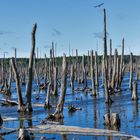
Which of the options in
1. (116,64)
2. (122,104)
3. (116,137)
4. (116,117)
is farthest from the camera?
(116,64)

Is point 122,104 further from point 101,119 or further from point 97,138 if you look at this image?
point 97,138

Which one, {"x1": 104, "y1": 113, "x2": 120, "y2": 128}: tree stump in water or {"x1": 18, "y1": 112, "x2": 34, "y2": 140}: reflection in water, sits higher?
{"x1": 104, "y1": 113, "x2": 120, "y2": 128}: tree stump in water

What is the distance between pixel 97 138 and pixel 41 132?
296cm

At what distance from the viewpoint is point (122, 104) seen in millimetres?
34969

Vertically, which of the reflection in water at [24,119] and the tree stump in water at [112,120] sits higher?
the tree stump in water at [112,120]

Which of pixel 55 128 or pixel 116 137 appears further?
pixel 55 128

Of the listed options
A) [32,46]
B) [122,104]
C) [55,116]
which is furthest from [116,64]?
[55,116]

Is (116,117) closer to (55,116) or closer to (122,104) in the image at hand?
(55,116)

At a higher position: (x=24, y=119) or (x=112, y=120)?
(x=112, y=120)

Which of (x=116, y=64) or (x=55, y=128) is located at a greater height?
(x=116, y=64)

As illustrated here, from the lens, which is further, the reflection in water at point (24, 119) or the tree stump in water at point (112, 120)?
the reflection in water at point (24, 119)

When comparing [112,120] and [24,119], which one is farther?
[24,119]

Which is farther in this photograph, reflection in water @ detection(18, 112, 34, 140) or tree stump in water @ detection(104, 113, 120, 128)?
reflection in water @ detection(18, 112, 34, 140)

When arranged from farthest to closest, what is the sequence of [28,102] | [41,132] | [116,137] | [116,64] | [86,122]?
[116,64]
[28,102]
[86,122]
[41,132]
[116,137]
